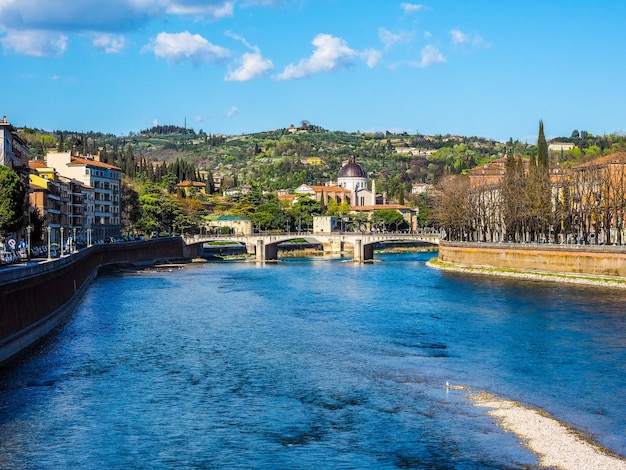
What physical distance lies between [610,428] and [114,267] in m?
79.8

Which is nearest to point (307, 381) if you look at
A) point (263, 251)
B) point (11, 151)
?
point (11, 151)

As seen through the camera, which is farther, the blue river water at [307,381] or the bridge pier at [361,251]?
the bridge pier at [361,251]

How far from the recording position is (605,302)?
221 feet

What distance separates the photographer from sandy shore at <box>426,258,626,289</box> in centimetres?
8069

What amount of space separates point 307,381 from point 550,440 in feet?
41.3

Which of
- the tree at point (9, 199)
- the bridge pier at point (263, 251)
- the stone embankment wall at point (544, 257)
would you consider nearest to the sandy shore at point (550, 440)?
the tree at point (9, 199)

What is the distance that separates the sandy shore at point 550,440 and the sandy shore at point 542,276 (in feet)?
156

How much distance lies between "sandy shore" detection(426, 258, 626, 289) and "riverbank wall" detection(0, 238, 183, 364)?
140 ft

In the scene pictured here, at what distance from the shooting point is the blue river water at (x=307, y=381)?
2923cm

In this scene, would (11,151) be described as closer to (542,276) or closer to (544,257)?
(542,276)

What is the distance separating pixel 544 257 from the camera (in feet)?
309

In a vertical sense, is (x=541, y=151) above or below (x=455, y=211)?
above

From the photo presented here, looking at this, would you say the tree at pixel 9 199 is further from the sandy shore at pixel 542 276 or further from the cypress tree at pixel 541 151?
the cypress tree at pixel 541 151

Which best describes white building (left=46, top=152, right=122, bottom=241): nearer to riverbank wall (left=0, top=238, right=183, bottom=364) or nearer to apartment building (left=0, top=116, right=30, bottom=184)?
apartment building (left=0, top=116, right=30, bottom=184)
